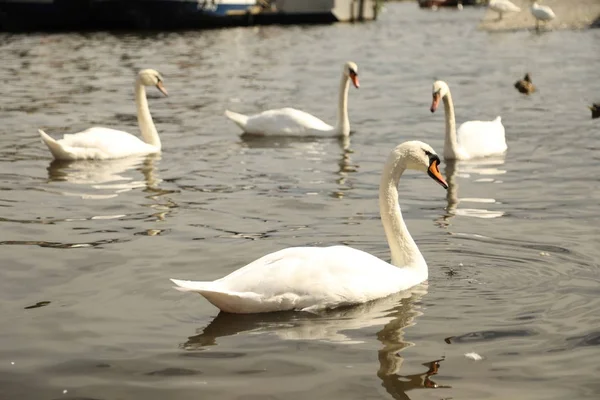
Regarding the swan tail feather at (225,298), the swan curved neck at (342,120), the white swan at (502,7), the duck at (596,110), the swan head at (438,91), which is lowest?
the white swan at (502,7)

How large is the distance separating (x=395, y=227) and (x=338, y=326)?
136 cm

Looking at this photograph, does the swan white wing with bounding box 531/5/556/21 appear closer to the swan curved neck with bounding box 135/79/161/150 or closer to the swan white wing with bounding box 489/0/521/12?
the swan white wing with bounding box 489/0/521/12

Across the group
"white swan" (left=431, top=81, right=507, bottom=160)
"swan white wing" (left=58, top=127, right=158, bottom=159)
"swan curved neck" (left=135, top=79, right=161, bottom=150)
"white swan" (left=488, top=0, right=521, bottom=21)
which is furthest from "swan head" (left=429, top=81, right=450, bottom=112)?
"white swan" (left=488, top=0, right=521, bottom=21)

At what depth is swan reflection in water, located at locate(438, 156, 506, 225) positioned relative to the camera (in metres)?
11.0

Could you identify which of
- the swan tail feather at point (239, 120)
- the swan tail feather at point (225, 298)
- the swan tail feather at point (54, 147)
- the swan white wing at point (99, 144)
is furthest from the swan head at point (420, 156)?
the swan tail feather at point (239, 120)

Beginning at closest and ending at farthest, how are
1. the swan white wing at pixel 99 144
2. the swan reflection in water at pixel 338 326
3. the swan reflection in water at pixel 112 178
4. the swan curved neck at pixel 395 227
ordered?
the swan reflection in water at pixel 338 326 → the swan curved neck at pixel 395 227 → the swan reflection in water at pixel 112 178 → the swan white wing at pixel 99 144

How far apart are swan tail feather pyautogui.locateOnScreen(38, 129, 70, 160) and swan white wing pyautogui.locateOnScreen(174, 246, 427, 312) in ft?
24.4

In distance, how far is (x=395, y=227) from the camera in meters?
8.34

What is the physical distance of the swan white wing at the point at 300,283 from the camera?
721 cm

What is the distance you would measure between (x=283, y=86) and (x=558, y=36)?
71.6 ft

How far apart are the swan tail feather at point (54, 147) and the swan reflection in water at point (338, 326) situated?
24.2 feet

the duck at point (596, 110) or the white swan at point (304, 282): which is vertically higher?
the white swan at point (304, 282)

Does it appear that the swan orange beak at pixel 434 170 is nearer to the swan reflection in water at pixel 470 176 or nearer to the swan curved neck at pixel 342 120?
the swan reflection in water at pixel 470 176

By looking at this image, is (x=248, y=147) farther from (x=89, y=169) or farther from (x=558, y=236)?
(x=558, y=236)
